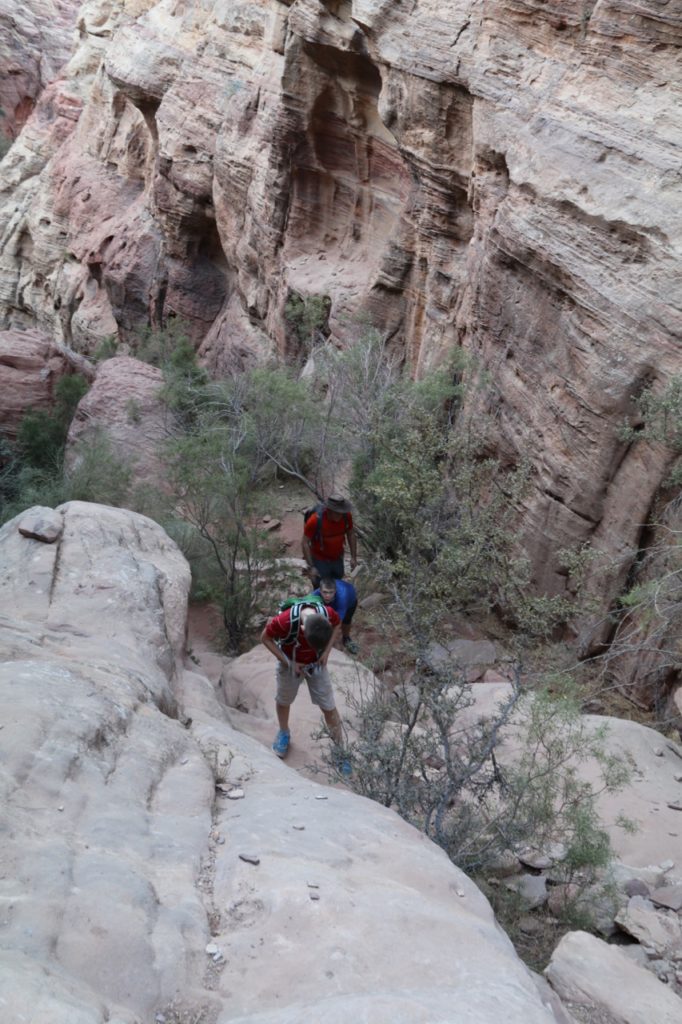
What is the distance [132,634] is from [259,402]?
6341 mm

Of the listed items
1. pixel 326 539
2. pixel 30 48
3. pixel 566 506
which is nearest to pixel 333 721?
pixel 326 539

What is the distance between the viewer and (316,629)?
5.56 metres

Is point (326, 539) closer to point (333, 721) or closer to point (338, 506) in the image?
point (338, 506)

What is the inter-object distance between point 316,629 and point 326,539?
262 centimetres

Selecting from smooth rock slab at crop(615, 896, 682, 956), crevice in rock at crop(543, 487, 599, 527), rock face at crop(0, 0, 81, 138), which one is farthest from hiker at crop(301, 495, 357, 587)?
rock face at crop(0, 0, 81, 138)

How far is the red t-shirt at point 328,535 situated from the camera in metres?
8.12

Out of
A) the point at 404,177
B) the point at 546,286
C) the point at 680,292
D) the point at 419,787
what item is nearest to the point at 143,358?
the point at 404,177

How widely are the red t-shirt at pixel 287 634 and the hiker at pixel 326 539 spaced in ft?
6.76

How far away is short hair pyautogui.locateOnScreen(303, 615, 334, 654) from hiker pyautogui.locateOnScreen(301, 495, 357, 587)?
2311 millimetres

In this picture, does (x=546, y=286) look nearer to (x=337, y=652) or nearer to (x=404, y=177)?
(x=337, y=652)

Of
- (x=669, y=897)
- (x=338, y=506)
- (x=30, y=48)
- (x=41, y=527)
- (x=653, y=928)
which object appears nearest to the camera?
(x=653, y=928)

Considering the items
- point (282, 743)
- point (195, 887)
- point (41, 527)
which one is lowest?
point (282, 743)

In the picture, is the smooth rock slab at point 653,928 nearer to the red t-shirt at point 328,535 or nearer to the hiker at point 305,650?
the hiker at point 305,650

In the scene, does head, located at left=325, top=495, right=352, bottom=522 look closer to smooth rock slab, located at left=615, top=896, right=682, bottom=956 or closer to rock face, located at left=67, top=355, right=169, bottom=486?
smooth rock slab, located at left=615, top=896, right=682, bottom=956
